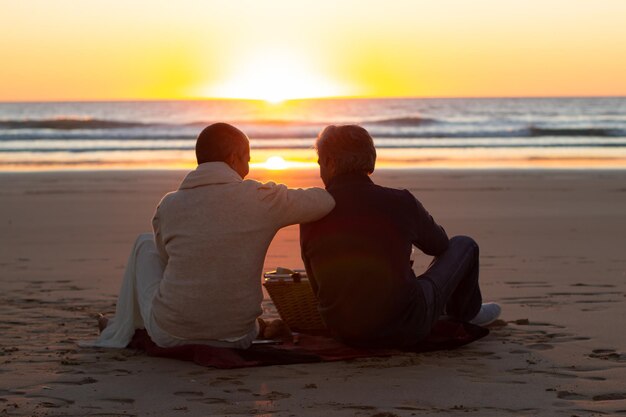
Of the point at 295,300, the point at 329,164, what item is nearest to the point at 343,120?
the point at 295,300

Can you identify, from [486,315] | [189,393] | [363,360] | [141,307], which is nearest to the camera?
[189,393]

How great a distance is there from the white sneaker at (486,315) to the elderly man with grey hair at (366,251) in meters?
0.66

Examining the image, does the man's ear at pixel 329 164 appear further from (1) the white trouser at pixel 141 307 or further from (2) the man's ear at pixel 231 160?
(1) the white trouser at pixel 141 307

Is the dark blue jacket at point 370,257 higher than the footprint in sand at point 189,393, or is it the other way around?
the dark blue jacket at point 370,257

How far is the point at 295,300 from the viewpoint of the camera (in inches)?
244

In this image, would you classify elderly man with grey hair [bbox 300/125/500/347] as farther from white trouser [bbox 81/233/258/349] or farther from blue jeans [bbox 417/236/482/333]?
white trouser [bbox 81/233/258/349]

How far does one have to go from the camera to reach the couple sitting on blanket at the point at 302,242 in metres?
5.38

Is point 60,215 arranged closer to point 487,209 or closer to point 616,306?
point 487,209

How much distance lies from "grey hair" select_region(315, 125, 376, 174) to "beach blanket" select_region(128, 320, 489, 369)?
100 cm

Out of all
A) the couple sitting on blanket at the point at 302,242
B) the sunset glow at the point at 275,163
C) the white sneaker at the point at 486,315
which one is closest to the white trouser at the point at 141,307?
the couple sitting on blanket at the point at 302,242

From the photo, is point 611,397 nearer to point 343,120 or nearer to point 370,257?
point 370,257

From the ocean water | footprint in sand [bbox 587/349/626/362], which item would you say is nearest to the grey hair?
footprint in sand [bbox 587/349/626/362]

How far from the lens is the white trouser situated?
566 cm

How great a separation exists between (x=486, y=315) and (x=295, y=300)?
1171mm
